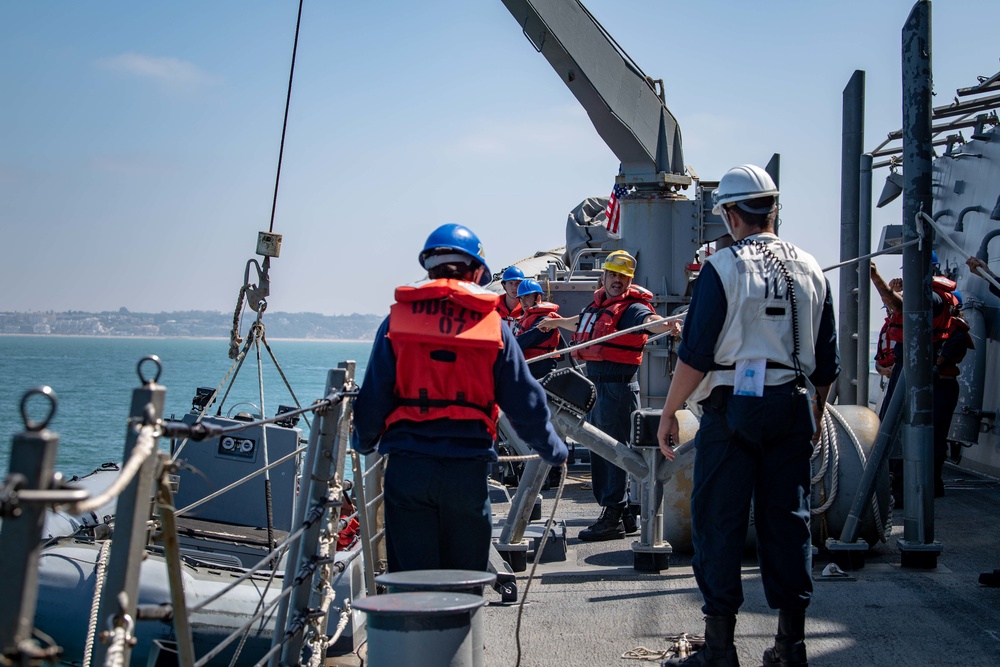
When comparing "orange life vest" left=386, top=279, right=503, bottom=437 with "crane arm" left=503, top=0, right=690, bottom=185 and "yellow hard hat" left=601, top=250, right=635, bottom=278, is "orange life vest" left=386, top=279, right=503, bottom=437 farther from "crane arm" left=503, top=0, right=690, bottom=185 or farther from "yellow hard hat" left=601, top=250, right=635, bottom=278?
"crane arm" left=503, top=0, right=690, bottom=185

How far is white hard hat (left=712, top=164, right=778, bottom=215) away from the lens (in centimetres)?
369

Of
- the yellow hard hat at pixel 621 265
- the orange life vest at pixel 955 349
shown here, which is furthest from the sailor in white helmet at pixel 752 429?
the orange life vest at pixel 955 349

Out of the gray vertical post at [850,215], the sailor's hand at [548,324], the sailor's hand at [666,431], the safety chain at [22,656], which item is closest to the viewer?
the safety chain at [22,656]

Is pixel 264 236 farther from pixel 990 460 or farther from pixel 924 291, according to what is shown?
pixel 990 460

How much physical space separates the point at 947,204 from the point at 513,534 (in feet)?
28.5

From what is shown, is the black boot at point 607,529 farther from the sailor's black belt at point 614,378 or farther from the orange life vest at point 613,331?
the orange life vest at point 613,331

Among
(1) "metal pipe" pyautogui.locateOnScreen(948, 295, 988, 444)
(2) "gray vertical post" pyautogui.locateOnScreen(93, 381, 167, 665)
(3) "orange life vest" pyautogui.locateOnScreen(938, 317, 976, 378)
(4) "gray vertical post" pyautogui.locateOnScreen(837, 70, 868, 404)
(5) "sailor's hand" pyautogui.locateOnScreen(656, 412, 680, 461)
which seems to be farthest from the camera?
(4) "gray vertical post" pyautogui.locateOnScreen(837, 70, 868, 404)

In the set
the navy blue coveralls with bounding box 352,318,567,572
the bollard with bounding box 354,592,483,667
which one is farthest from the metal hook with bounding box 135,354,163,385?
the navy blue coveralls with bounding box 352,318,567,572

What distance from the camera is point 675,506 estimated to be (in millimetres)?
5891

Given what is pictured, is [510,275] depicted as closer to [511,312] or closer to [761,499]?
[511,312]

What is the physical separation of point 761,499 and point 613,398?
347 centimetres

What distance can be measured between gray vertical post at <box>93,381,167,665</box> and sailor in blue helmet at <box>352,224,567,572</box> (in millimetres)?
1257

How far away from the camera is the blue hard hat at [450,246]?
11.6ft

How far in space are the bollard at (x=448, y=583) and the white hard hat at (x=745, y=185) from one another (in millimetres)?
1650
